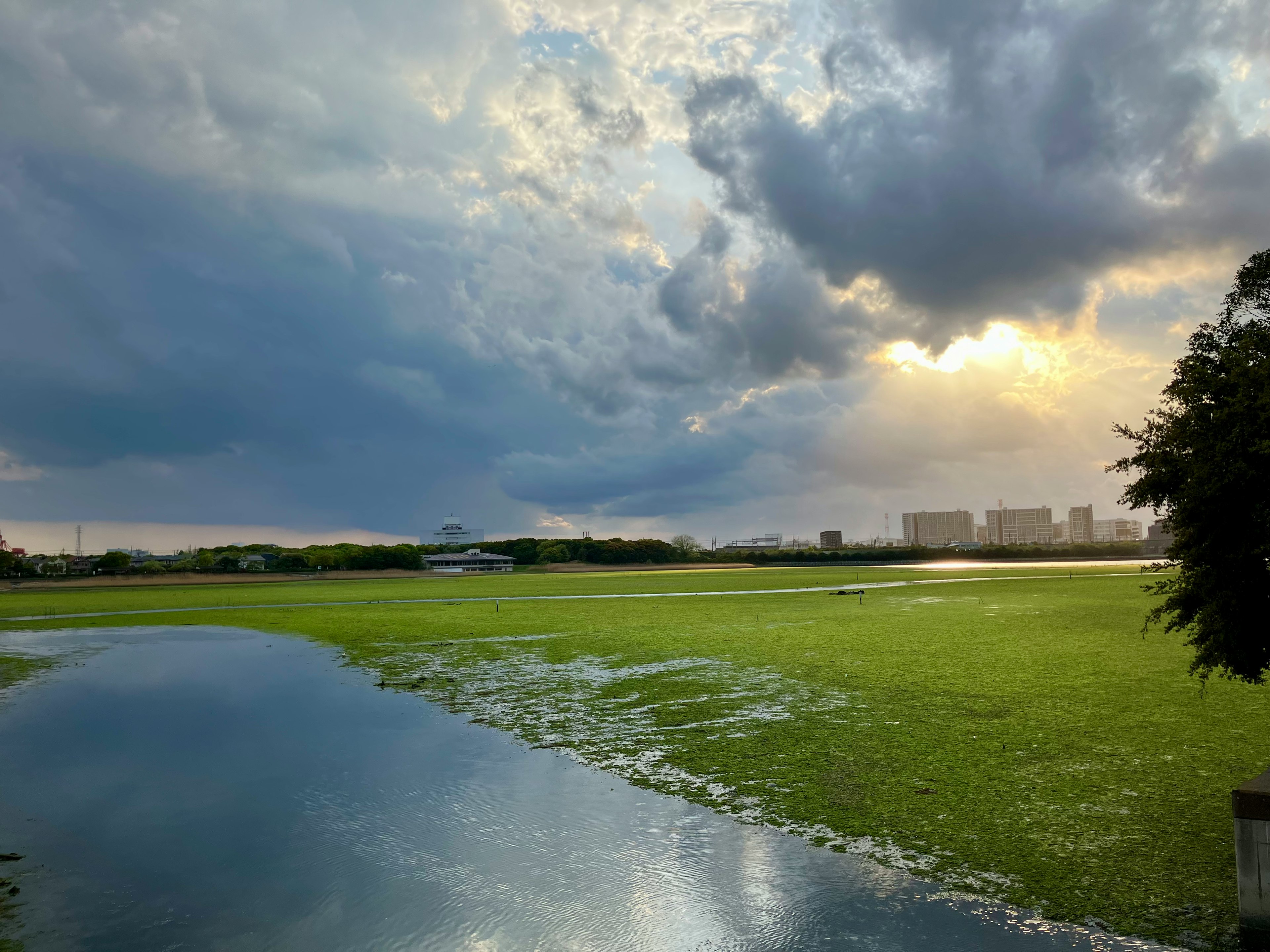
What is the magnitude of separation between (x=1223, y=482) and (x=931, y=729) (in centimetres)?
792

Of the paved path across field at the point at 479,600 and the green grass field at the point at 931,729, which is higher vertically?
the green grass field at the point at 931,729

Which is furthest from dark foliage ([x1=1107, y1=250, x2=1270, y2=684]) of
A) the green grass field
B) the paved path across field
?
the paved path across field

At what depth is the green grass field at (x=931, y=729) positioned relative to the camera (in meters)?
9.59

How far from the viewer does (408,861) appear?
34.9ft

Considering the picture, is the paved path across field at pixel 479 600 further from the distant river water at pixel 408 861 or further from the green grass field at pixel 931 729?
the distant river water at pixel 408 861

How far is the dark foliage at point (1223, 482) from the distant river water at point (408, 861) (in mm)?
6101

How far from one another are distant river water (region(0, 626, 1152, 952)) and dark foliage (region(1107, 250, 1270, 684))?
6101 mm

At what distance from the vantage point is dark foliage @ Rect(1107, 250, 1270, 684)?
35.2ft

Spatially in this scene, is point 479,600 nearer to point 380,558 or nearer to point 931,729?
point 931,729

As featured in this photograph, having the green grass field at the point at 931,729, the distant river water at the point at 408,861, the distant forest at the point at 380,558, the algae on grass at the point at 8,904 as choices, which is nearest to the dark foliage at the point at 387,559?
the distant forest at the point at 380,558

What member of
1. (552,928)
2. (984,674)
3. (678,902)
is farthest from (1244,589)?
(984,674)

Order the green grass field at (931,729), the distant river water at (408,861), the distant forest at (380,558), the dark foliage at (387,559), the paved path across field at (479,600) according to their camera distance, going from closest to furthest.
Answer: the distant river water at (408,861) < the green grass field at (931,729) < the paved path across field at (479,600) < the distant forest at (380,558) < the dark foliage at (387,559)

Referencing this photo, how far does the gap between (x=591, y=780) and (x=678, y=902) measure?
514 cm

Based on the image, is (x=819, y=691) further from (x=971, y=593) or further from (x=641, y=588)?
(x=641, y=588)
